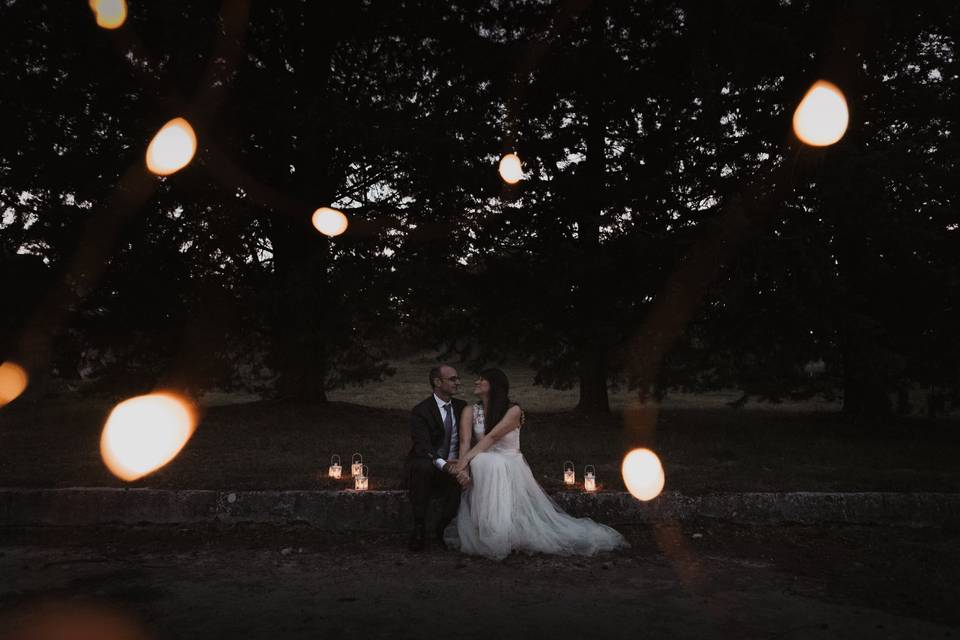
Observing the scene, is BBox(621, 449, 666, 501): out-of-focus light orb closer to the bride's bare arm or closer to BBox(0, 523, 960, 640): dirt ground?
BBox(0, 523, 960, 640): dirt ground

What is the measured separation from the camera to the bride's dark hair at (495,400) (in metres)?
6.70

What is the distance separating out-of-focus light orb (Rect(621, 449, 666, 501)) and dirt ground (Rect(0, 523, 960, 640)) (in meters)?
0.39

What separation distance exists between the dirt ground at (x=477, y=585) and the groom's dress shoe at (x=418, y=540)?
0.29 feet

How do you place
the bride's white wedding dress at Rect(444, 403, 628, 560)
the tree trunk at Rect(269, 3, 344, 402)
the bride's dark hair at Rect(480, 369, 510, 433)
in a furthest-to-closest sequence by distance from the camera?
1. the tree trunk at Rect(269, 3, 344, 402)
2. the bride's dark hair at Rect(480, 369, 510, 433)
3. the bride's white wedding dress at Rect(444, 403, 628, 560)

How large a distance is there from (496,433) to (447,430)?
0.62 meters

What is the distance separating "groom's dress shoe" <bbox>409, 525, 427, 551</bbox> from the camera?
20.1ft

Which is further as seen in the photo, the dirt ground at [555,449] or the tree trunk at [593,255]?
the tree trunk at [593,255]

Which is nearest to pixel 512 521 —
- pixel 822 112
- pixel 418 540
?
pixel 418 540

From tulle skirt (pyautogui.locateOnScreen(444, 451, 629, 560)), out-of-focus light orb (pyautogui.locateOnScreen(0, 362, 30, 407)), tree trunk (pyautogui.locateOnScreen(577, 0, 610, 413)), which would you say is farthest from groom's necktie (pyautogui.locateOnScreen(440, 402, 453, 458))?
out-of-focus light orb (pyautogui.locateOnScreen(0, 362, 30, 407))

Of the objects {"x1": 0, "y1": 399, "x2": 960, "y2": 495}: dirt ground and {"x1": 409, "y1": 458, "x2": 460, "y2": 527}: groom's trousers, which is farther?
{"x1": 0, "y1": 399, "x2": 960, "y2": 495}: dirt ground

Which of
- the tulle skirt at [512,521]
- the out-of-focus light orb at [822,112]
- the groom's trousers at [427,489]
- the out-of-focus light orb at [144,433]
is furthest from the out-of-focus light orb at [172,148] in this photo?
the out-of-focus light orb at [822,112]

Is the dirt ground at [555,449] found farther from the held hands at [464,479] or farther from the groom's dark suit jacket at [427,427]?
the held hands at [464,479]

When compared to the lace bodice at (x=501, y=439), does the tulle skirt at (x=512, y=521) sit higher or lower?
lower

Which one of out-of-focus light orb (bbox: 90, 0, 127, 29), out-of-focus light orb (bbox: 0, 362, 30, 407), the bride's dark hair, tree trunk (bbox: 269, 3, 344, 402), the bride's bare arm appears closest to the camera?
the bride's bare arm
